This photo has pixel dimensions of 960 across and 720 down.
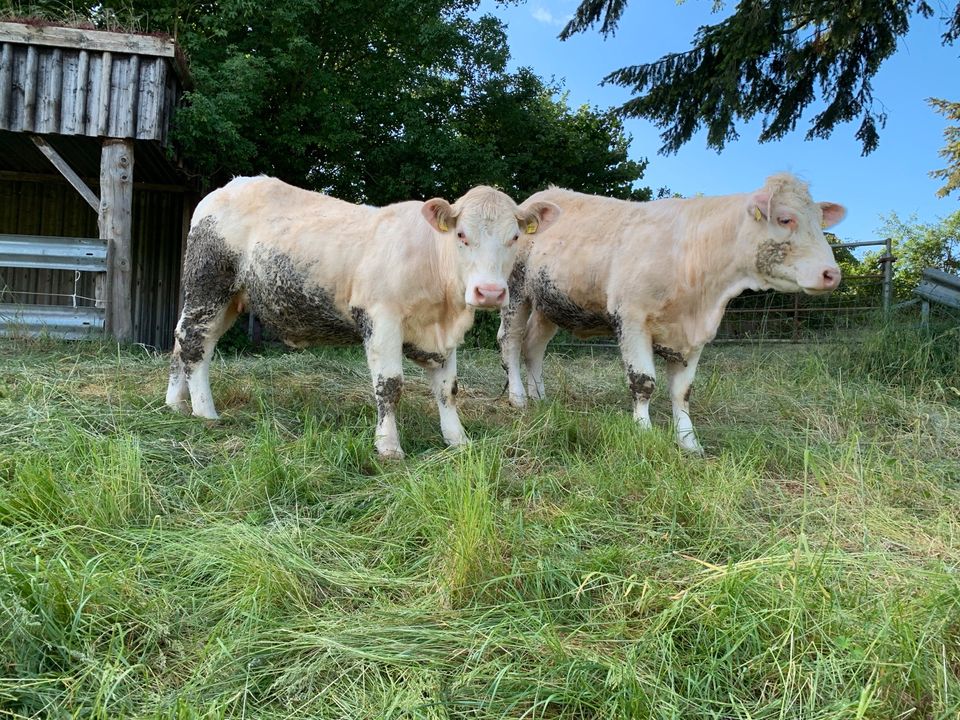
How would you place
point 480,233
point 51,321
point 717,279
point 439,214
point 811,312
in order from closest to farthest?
point 480,233 < point 439,214 < point 717,279 < point 51,321 < point 811,312

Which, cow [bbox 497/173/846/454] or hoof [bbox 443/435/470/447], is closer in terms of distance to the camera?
hoof [bbox 443/435/470/447]

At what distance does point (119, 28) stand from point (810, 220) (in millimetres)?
8657

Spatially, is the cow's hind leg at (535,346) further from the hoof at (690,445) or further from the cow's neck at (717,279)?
the hoof at (690,445)

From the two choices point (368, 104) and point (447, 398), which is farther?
point (368, 104)

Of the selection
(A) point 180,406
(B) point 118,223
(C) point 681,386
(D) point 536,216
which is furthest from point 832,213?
(B) point 118,223

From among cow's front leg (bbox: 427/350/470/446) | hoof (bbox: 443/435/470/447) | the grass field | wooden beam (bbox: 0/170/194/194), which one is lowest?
the grass field

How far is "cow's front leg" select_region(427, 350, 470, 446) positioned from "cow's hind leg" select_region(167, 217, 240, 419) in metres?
1.76

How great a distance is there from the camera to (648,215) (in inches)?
230

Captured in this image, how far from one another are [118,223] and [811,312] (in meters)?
10.1

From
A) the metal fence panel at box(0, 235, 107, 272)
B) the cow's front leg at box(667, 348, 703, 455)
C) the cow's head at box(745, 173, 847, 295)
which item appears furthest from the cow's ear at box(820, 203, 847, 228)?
the metal fence panel at box(0, 235, 107, 272)

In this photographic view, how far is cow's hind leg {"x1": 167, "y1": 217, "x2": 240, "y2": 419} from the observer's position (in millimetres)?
5438

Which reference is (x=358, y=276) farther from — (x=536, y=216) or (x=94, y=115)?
(x=94, y=115)

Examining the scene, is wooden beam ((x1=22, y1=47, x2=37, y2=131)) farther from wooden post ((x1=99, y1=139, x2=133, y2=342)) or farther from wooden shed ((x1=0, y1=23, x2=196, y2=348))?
wooden post ((x1=99, y1=139, x2=133, y2=342))

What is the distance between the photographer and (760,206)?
492cm
